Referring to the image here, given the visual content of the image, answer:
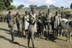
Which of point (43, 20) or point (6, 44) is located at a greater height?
point (43, 20)

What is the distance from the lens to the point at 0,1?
48.7 metres

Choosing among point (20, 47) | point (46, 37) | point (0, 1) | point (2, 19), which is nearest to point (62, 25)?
point (46, 37)

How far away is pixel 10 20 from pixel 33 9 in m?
2.96

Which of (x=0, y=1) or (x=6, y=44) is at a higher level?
(x=0, y=1)

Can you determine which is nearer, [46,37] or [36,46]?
[36,46]

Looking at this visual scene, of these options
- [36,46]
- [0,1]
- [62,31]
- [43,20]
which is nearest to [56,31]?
[62,31]

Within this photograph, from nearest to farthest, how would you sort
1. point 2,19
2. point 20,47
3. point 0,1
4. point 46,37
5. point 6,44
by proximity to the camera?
point 20,47 < point 6,44 < point 46,37 < point 2,19 < point 0,1

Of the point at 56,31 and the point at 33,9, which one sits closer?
the point at 33,9

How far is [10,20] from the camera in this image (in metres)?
12.2

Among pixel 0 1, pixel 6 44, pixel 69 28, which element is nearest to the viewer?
pixel 6 44

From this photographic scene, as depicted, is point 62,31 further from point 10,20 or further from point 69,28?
point 10,20

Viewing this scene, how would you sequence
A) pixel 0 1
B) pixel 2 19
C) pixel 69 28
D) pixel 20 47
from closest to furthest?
1. pixel 20 47
2. pixel 69 28
3. pixel 2 19
4. pixel 0 1

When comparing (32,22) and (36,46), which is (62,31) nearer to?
(36,46)

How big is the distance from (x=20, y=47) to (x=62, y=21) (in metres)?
4.29
